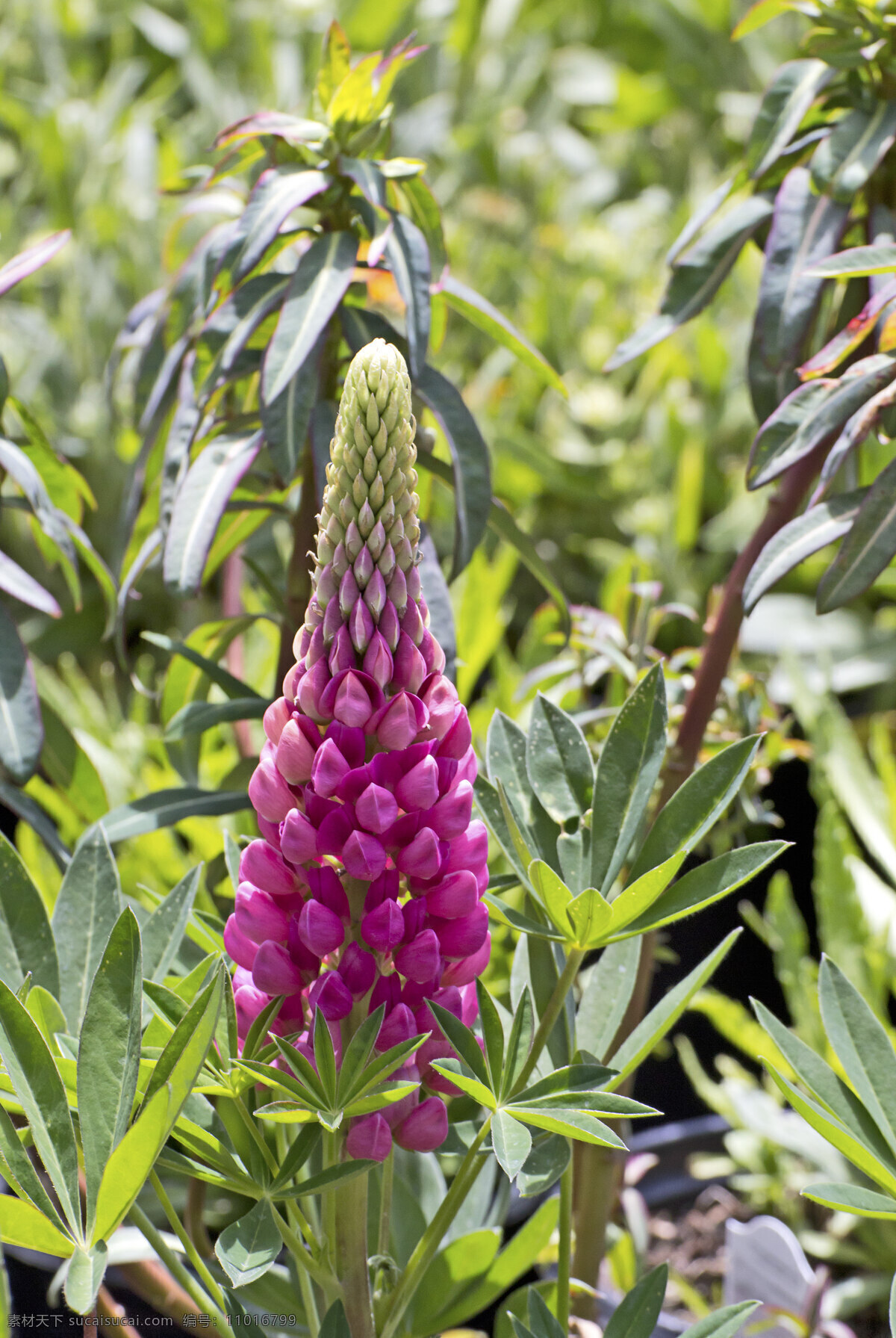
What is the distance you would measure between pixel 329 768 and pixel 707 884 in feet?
0.54

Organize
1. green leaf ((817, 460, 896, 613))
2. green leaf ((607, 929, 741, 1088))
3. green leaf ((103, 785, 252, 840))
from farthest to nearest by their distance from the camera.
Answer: green leaf ((103, 785, 252, 840)) → green leaf ((817, 460, 896, 613)) → green leaf ((607, 929, 741, 1088))

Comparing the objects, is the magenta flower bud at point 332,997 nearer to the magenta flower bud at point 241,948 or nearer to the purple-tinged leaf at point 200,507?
the magenta flower bud at point 241,948

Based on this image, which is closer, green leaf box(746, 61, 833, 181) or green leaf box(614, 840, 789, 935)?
green leaf box(614, 840, 789, 935)

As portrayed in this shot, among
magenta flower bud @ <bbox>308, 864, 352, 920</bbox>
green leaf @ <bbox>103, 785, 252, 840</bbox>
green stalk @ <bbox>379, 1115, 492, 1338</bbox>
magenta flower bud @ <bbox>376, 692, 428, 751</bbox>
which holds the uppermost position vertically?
magenta flower bud @ <bbox>376, 692, 428, 751</bbox>

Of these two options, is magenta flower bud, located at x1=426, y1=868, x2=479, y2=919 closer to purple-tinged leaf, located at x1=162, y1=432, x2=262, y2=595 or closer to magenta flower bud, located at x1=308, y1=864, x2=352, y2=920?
magenta flower bud, located at x1=308, y1=864, x2=352, y2=920

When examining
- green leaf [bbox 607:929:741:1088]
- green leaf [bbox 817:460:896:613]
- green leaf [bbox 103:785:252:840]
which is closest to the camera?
green leaf [bbox 607:929:741:1088]

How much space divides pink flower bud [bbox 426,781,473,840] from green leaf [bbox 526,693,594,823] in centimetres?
9

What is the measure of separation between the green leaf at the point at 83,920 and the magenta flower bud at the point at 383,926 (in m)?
0.16

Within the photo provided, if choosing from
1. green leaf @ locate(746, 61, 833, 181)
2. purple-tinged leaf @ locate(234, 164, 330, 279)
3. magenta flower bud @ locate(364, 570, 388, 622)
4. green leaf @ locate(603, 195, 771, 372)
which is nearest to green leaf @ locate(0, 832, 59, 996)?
magenta flower bud @ locate(364, 570, 388, 622)

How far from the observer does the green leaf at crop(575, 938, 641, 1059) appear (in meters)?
0.56

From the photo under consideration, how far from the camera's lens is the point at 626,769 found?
0.52 metres

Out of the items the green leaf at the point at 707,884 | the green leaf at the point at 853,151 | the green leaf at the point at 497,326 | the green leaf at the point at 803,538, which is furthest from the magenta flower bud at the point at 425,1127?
the green leaf at the point at 853,151

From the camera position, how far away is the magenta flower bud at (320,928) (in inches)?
16.9

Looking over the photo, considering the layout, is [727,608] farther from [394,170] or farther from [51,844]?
[51,844]
